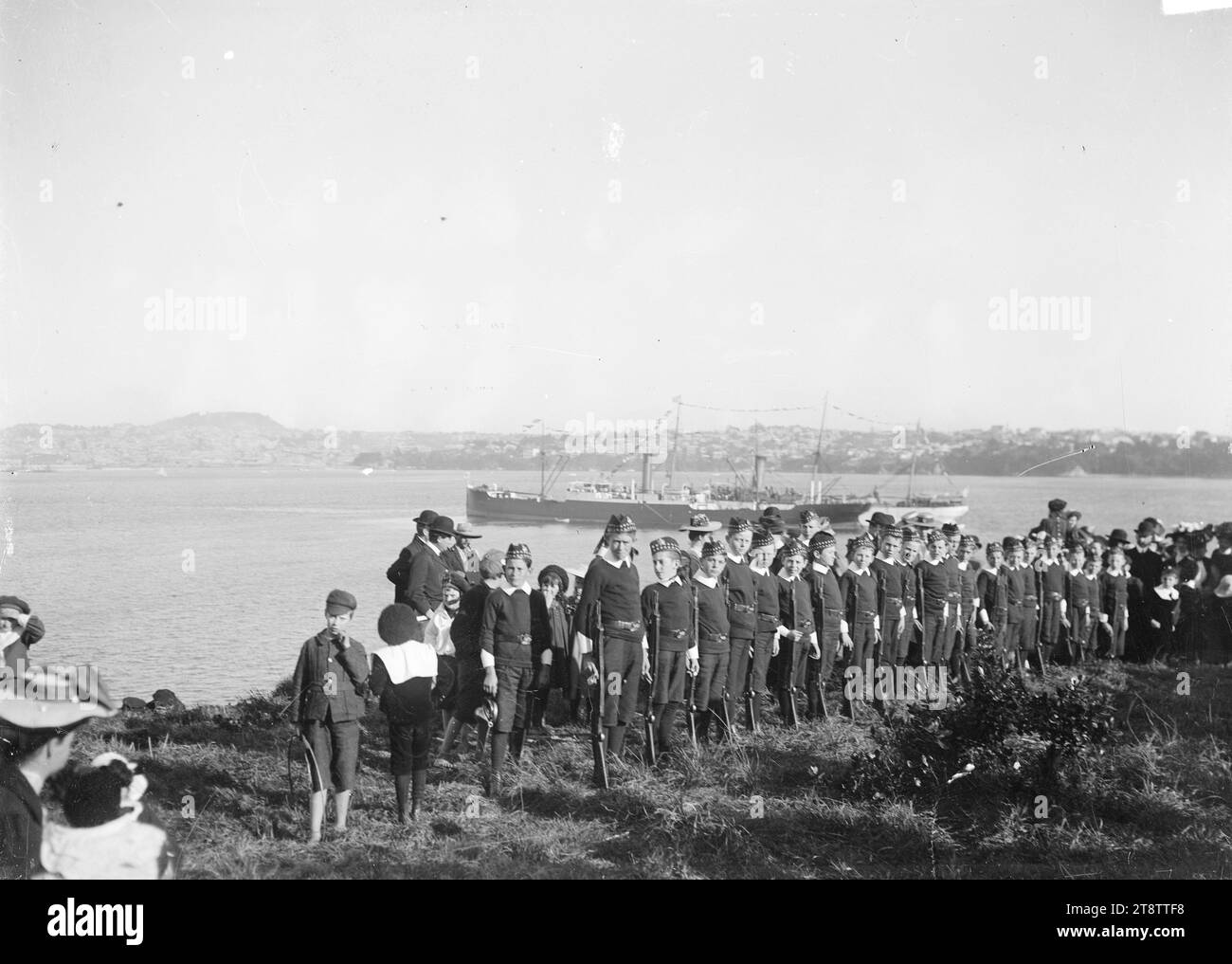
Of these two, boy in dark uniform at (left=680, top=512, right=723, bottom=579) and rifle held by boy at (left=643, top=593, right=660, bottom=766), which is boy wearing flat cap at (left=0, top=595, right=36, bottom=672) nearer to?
rifle held by boy at (left=643, top=593, right=660, bottom=766)

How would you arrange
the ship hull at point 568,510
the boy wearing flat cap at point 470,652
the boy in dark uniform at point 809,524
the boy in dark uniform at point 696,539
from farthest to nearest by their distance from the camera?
1. the ship hull at point 568,510
2. the boy in dark uniform at point 809,524
3. the boy in dark uniform at point 696,539
4. the boy wearing flat cap at point 470,652

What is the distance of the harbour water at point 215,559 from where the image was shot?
22.2m

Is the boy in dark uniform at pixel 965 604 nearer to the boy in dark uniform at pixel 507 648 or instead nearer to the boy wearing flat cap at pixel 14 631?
the boy in dark uniform at pixel 507 648

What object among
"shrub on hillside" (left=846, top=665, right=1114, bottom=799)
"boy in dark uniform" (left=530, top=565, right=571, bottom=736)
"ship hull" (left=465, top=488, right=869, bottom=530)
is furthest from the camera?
"ship hull" (left=465, top=488, right=869, bottom=530)

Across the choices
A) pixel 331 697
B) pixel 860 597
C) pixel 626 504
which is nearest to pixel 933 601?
pixel 860 597

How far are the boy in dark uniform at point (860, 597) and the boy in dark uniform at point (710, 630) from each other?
1.93 m

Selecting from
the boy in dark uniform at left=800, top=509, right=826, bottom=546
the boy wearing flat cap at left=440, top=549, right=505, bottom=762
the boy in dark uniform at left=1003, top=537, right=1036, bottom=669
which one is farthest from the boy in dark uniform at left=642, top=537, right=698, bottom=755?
the boy in dark uniform at left=1003, top=537, right=1036, bottom=669

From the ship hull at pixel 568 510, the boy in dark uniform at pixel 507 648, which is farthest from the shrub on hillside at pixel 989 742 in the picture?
the ship hull at pixel 568 510

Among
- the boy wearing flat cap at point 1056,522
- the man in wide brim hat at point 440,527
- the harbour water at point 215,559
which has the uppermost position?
the man in wide brim hat at point 440,527

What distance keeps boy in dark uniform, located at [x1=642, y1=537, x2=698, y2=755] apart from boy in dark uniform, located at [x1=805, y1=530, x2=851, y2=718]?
1969 mm

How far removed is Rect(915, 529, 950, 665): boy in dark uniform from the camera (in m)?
10.5

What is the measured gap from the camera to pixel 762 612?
28.6ft

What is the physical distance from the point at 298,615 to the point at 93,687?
22.4 m

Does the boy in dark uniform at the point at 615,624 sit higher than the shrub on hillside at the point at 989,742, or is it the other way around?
the boy in dark uniform at the point at 615,624
